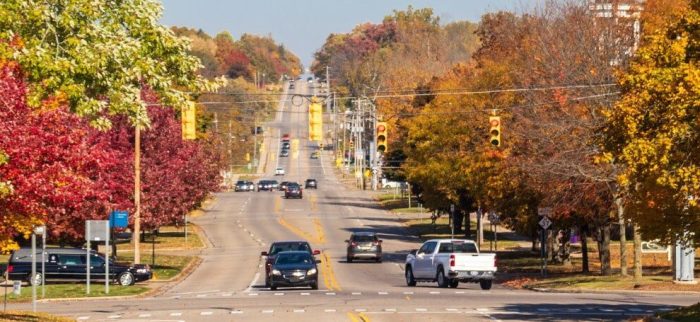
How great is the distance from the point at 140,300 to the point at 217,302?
166 inches

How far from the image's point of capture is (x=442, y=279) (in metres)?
44.6

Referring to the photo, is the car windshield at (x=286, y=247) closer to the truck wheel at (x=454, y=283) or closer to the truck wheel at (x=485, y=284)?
the truck wheel at (x=454, y=283)

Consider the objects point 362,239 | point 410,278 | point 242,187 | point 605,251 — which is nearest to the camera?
point 410,278

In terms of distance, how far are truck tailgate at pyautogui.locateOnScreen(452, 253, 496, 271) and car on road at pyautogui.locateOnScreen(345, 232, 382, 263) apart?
851 inches

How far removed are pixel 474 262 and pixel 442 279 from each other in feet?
6.46

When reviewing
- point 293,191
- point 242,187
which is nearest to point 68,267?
point 293,191

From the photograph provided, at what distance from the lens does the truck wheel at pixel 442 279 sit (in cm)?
4419

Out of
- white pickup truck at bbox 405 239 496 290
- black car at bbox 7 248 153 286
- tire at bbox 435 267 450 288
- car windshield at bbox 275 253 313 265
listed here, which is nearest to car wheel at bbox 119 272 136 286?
black car at bbox 7 248 153 286

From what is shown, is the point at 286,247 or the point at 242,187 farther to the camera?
the point at 242,187

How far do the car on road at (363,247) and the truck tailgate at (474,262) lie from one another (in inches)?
851

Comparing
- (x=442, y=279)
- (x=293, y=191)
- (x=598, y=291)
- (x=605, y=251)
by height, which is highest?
(x=293, y=191)

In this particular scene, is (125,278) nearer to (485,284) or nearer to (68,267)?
(68,267)

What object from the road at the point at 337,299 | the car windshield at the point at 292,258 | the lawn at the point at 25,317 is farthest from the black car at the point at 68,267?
the lawn at the point at 25,317

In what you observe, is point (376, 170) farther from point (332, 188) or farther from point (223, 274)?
point (223, 274)
